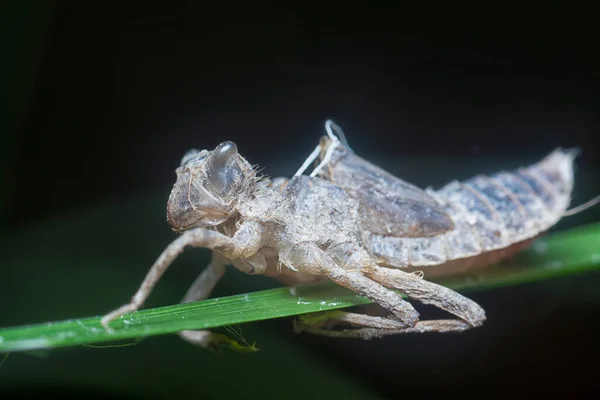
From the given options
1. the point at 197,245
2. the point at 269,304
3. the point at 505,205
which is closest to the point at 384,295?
the point at 269,304

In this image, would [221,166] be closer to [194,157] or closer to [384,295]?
[194,157]

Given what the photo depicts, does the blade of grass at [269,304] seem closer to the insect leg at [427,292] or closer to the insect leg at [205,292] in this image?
the insect leg at [427,292]

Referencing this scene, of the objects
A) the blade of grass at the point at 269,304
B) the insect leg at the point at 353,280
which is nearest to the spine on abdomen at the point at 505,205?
the blade of grass at the point at 269,304

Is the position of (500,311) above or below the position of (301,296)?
above

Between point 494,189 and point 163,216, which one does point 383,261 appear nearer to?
point 494,189

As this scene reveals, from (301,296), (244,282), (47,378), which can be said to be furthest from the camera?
(244,282)

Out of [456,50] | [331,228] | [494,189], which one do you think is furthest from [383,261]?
[456,50]

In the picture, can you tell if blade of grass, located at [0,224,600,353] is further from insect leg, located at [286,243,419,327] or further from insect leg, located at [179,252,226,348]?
insect leg, located at [179,252,226,348]
